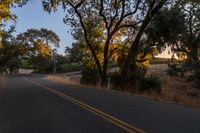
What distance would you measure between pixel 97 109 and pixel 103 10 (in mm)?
22124

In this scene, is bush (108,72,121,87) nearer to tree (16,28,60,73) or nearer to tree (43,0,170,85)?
tree (43,0,170,85)

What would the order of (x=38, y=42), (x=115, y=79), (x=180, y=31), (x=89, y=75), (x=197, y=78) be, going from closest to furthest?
(x=180, y=31), (x=115, y=79), (x=197, y=78), (x=89, y=75), (x=38, y=42)

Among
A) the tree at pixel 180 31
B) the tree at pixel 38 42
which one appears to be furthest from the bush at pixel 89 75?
the tree at pixel 38 42

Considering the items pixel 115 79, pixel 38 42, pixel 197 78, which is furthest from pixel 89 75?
pixel 38 42

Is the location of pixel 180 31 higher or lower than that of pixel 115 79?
higher

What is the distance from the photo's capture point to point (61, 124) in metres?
10.5

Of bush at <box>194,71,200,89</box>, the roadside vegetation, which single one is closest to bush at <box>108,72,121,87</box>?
the roadside vegetation

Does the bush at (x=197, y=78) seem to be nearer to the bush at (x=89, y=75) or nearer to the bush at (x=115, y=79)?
the bush at (x=115, y=79)

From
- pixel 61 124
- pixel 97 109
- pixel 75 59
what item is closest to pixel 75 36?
pixel 97 109

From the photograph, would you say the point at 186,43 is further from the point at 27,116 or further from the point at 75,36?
the point at 27,116

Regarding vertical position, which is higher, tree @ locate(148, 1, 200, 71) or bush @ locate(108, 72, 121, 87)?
tree @ locate(148, 1, 200, 71)

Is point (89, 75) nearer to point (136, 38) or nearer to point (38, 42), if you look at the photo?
point (136, 38)

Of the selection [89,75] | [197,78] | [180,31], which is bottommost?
[197,78]

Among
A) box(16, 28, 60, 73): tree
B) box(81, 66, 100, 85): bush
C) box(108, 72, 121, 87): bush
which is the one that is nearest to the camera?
box(108, 72, 121, 87): bush
